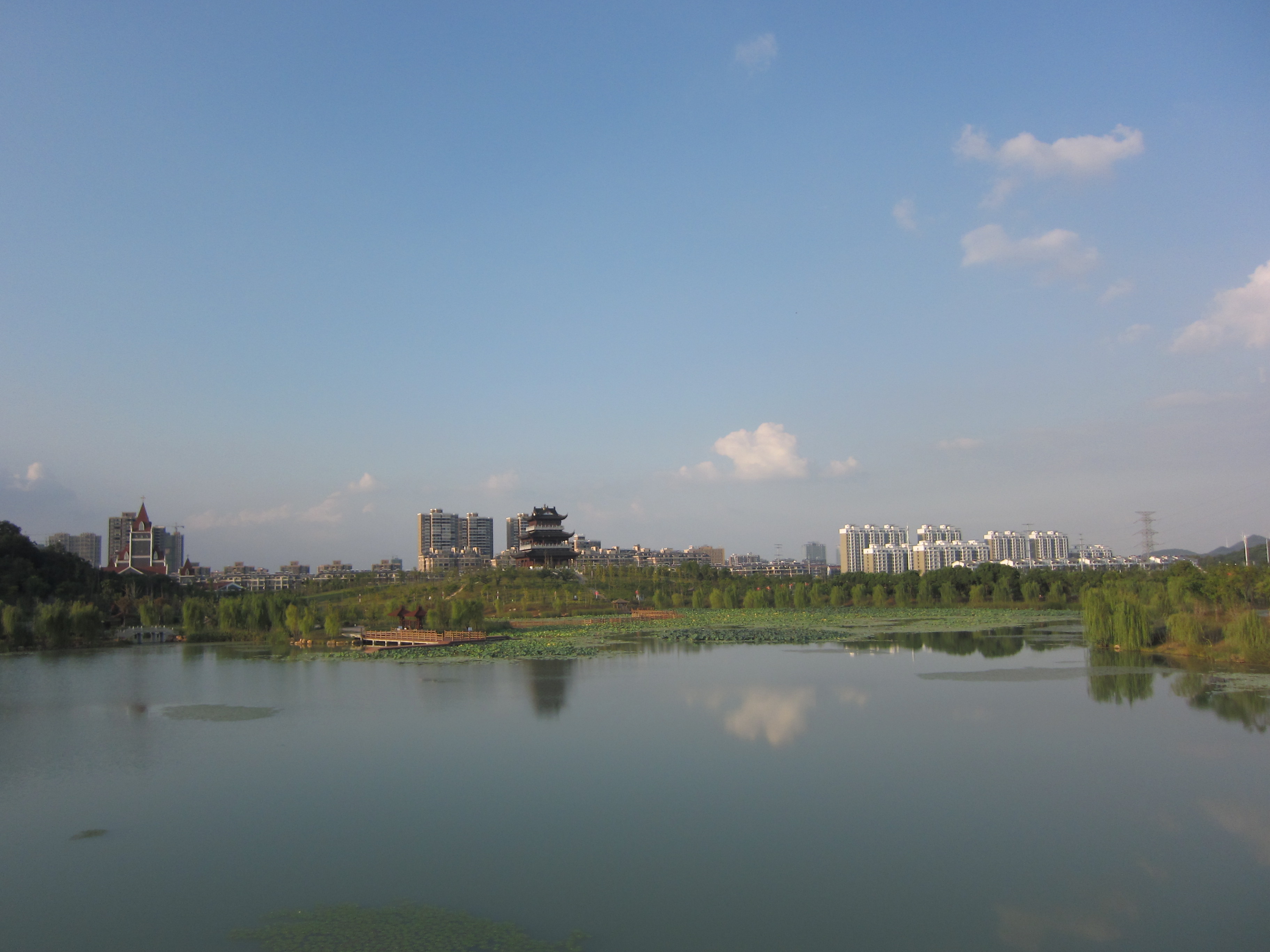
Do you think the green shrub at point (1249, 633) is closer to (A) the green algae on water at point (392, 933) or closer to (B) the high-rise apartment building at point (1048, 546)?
(A) the green algae on water at point (392, 933)

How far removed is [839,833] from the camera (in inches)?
428

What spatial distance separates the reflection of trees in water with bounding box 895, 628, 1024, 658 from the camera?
2969cm

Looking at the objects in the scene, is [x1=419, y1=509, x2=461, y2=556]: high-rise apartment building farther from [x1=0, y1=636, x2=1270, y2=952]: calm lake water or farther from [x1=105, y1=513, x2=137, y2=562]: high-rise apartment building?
[x1=0, y1=636, x2=1270, y2=952]: calm lake water

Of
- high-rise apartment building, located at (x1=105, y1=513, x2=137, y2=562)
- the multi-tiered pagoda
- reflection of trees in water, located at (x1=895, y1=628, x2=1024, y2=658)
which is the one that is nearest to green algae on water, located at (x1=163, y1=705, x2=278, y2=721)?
reflection of trees in water, located at (x1=895, y1=628, x2=1024, y2=658)

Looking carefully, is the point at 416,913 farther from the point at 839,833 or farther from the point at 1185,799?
the point at 1185,799

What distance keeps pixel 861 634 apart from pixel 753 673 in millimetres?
13487

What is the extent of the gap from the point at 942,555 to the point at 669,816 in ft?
458

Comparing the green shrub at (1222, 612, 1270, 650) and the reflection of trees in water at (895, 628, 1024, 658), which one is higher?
the green shrub at (1222, 612, 1270, 650)

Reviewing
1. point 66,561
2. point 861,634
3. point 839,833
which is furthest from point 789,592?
point 839,833

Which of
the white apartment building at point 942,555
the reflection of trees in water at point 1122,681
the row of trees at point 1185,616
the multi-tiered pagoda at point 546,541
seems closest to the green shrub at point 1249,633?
the row of trees at point 1185,616

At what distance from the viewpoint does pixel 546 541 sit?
70.2m

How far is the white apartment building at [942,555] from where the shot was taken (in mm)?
141500

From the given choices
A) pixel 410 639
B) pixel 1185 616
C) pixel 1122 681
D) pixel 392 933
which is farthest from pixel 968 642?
pixel 392 933

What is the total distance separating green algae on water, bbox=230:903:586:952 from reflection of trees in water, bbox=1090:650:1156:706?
50.3 feet
